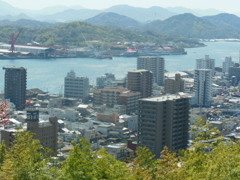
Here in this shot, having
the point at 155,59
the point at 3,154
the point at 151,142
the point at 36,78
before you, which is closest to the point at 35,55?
the point at 36,78

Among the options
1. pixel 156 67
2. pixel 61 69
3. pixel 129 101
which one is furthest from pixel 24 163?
pixel 61 69

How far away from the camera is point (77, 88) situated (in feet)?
42.3

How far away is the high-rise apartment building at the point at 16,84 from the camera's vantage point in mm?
11875

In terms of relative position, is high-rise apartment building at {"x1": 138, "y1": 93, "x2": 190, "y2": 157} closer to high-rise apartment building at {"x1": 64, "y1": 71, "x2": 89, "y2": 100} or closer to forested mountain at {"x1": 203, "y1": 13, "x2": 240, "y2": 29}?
high-rise apartment building at {"x1": 64, "y1": 71, "x2": 89, "y2": 100}

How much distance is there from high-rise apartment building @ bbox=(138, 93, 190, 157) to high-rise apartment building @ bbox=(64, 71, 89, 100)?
238 inches

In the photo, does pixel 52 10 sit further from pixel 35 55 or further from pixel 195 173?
pixel 195 173

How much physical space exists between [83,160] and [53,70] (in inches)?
686

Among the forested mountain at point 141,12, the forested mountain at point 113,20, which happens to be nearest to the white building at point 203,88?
the forested mountain at point 113,20

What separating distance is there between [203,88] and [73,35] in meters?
20.0

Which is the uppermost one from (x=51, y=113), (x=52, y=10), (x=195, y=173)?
(x=52, y=10)

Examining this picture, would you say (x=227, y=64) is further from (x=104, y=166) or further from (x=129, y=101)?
(x=104, y=166)

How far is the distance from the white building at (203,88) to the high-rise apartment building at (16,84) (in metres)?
4.07

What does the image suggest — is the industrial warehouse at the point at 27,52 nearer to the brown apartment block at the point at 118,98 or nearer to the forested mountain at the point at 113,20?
the brown apartment block at the point at 118,98

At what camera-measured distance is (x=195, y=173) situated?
2773mm
